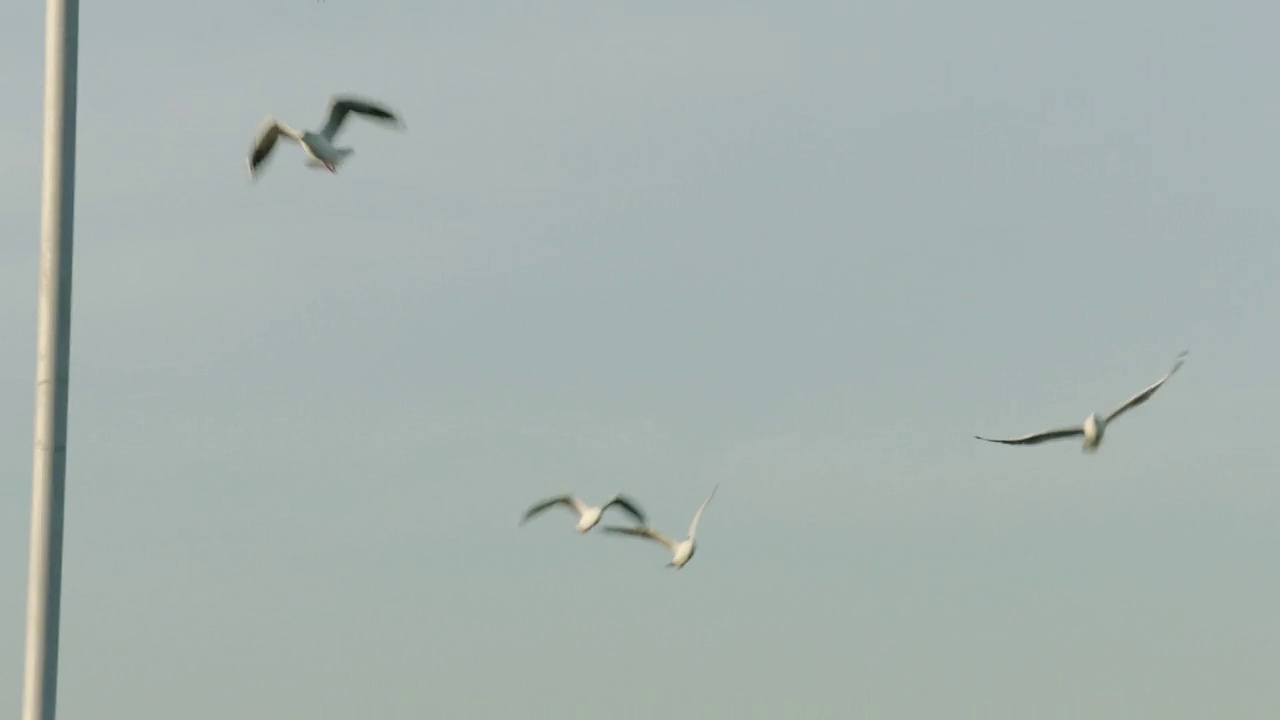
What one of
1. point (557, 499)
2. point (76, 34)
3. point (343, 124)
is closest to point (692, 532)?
point (557, 499)

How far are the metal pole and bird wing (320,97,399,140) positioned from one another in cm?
1579

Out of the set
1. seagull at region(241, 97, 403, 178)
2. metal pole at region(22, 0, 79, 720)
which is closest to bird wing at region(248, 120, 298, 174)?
seagull at region(241, 97, 403, 178)

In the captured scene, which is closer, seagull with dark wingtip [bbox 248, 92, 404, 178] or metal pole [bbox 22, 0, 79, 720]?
metal pole [bbox 22, 0, 79, 720]

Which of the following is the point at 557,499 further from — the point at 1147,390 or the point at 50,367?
the point at 50,367

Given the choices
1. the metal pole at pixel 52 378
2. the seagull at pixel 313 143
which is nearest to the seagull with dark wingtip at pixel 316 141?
the seagull at pixel 313 143

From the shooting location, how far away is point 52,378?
934 inches

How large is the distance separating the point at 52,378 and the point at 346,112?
18640 millimetres

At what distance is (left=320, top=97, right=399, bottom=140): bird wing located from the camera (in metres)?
41.0

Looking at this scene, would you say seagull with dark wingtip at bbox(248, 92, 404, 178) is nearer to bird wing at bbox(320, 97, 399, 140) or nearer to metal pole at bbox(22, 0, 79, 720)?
bird wing at bbox(320, 97, 399, 140)

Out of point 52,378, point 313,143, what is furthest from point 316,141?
point 52,378

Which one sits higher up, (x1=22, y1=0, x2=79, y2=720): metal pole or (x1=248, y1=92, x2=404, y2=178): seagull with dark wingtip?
(x1=248, y1=92, x2=404, y2=178): seagull with dark wingtip

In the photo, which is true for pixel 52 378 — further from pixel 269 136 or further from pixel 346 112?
pixel 346 112

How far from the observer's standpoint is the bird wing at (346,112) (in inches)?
1615

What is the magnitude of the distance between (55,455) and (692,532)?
2750 centimetres
